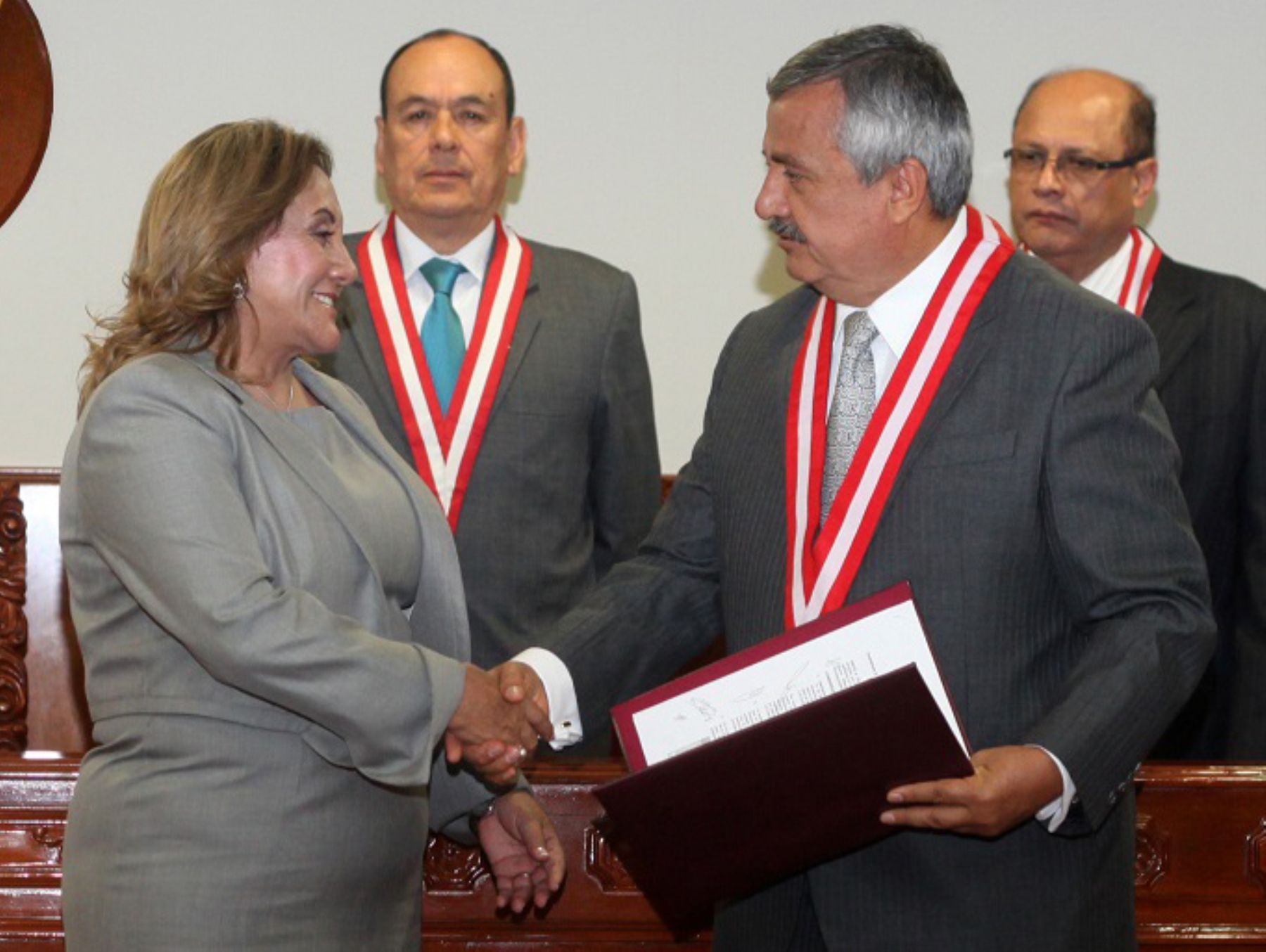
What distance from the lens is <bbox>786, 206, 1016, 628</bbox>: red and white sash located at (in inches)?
99.9

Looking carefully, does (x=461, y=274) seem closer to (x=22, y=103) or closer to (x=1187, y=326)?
(x=1187, y=326)

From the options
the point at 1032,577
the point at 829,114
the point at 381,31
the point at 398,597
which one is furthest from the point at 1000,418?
the point at 381,31

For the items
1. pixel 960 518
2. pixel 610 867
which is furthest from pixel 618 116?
pixel 960 518

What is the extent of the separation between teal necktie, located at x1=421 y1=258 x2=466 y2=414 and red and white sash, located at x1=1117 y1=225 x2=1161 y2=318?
1549 millimetres

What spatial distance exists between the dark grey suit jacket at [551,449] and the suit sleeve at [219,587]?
1579mm

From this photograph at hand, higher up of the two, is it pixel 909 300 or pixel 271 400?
pixel 909 300

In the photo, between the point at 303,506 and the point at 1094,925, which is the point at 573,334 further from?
the point at 1094,925

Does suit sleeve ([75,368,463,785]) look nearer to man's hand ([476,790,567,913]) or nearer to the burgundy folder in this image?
the burgundy folder

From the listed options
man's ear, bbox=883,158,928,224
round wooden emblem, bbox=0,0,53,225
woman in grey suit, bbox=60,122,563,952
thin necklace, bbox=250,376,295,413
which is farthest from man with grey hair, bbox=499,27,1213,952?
round wooden emblem, bbox=0,0,53,225

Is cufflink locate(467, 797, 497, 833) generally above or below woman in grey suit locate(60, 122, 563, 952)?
below

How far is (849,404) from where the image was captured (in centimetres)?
265

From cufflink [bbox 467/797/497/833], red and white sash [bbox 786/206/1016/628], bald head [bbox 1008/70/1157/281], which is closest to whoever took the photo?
red and white sash [bbox 786/206/1016/628]

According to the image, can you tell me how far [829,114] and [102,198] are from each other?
328 cm

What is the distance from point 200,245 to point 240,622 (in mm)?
555
